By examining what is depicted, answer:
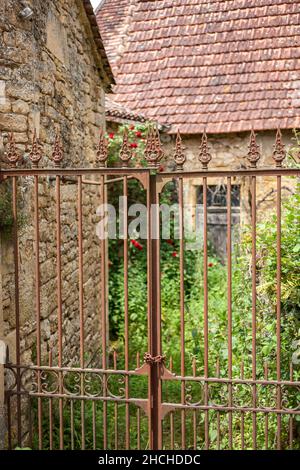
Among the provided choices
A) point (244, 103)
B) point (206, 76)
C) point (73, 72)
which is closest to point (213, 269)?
point (244, 103)

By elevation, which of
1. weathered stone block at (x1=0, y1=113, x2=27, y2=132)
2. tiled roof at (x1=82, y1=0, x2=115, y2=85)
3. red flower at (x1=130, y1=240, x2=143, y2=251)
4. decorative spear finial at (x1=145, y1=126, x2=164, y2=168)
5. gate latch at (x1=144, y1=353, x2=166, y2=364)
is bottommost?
gate latch at (x1=144, y1=353, x2=166, y2=364)

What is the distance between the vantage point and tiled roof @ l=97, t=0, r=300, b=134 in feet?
30.3

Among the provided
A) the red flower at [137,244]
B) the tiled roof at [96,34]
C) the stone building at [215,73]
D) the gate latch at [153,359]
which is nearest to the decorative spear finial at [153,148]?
the gate latch at [153,359]

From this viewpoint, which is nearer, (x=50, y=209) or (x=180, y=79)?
(x=50, y=209)

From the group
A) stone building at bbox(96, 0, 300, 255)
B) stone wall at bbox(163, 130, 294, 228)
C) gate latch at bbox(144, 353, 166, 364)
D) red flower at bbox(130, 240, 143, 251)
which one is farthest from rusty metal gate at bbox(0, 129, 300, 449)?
stone building at bbox(96, 0, 300, 255)

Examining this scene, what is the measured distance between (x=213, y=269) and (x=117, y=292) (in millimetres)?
1808

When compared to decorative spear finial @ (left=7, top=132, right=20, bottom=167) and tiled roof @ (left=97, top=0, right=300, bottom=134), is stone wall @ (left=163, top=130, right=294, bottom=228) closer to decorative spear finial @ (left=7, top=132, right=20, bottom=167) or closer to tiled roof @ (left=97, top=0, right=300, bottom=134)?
tiled roof @ (left=97, top=0, right=300, bottom=134)

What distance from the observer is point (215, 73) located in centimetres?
989

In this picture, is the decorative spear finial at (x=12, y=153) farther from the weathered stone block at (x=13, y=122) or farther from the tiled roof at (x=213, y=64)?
the tiled roof at (x=213, y=64)

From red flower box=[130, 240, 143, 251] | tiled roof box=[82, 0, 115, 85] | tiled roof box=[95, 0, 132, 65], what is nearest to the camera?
tiled roof box=[82, 0, 115, 85]

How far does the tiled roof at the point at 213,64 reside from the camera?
30.3ft

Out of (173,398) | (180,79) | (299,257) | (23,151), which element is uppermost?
(180,79)
